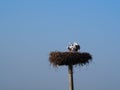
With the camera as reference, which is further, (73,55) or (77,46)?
(77,46)

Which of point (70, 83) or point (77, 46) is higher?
point (77, 46)

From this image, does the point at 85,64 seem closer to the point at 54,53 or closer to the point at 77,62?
the point at 77,62

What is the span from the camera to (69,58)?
23.5m

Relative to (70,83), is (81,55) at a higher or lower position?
higher

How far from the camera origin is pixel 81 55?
23.9 m

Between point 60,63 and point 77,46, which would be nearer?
point 60,63

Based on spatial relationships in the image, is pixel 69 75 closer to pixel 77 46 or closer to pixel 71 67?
pixel 71 67

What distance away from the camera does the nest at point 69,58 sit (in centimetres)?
2356

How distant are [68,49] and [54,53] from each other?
5.56 feet

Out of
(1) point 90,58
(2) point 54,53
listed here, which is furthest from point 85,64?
(2) point 54,53

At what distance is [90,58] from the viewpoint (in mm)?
24219

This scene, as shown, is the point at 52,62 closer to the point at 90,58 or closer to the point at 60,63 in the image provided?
the point at 60,63

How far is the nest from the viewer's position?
928 inches

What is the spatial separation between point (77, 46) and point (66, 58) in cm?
198
